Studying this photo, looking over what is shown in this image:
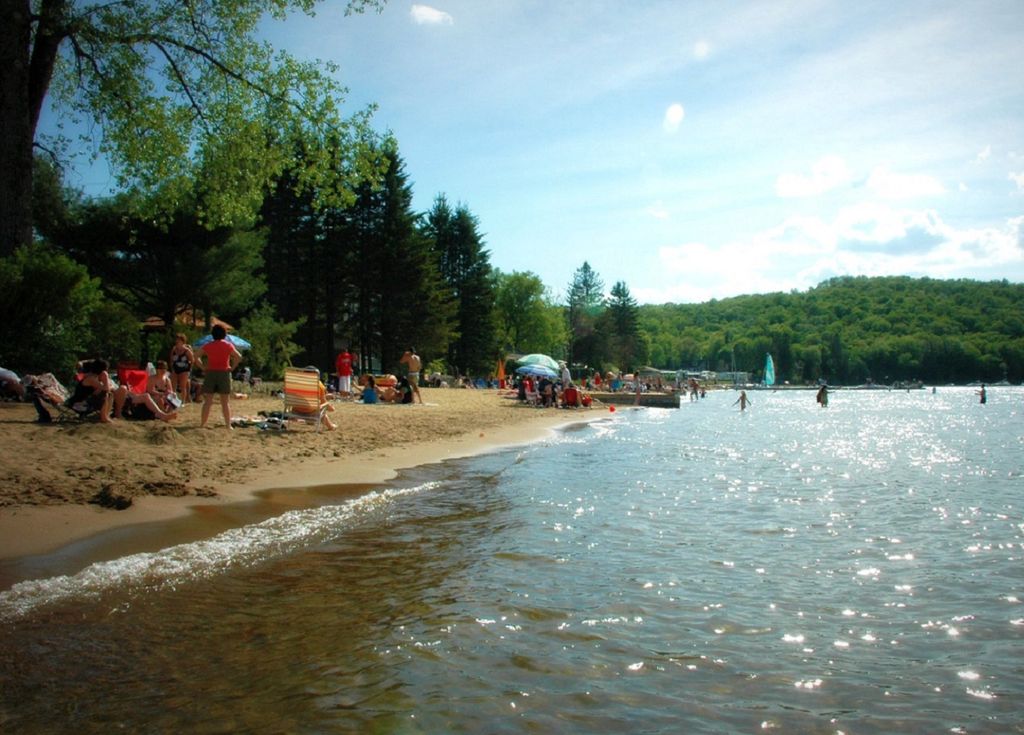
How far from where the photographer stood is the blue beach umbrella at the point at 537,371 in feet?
131

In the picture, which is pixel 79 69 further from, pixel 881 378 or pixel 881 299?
pixel 881 299

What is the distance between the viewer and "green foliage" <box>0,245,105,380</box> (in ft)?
36.5

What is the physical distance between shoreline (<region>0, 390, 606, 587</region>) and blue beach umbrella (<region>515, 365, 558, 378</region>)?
21450 mm

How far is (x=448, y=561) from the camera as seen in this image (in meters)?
6.12

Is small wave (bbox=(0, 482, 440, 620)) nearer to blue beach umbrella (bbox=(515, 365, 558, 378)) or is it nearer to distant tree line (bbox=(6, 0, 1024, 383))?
distant tree line (bbox=(6, 0, 1024, 383))

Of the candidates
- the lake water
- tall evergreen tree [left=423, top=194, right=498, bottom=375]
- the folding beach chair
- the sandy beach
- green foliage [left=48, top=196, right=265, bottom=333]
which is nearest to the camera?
the lake water

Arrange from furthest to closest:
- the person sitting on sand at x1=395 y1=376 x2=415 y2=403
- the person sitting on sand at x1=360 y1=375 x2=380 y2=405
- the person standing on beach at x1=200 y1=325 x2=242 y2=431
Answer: the person sitting on sand at x1=395 y1=376 x2=415 y2=403, the person sitting on sand at x1=360 y1=375 x2=380 y2=405, the person standing on beach at x1=200 y1=325 x2=242 y2=431

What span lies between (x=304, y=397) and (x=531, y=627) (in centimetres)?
951

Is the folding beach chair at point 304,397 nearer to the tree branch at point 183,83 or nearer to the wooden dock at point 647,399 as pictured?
the tree branch at point 183,83

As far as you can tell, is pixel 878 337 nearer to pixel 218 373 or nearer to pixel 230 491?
pixel 218 373

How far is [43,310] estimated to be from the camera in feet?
38.0

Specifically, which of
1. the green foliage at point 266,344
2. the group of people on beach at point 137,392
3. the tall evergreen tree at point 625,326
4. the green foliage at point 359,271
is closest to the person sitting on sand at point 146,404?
the group of people on beach at point 137,392

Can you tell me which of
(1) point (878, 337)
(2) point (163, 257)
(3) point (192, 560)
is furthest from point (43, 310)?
(1) point (878, 337)

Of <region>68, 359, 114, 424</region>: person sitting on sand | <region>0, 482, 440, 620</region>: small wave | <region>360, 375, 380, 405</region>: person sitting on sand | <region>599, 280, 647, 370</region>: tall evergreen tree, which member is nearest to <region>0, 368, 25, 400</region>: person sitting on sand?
<region>68, 359, 114, 424</region>: person sitting on sand
